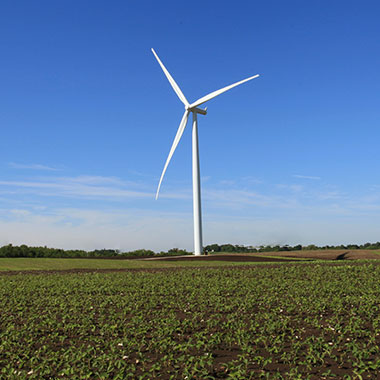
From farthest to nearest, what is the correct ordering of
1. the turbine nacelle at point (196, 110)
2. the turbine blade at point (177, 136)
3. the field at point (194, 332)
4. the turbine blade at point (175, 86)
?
the turbine blade at point (175, 86)
the turbine nacelle at point (196, 110)
the turbine blade at point (177, 136)
the field at point (194, 332)

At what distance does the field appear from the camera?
853cm

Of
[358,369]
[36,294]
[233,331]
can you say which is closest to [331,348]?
[358,369]

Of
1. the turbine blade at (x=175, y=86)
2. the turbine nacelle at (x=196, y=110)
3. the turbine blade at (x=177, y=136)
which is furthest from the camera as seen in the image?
the turbine blade at (x=175, y=86)

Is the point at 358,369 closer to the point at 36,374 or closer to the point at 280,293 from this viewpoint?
the point at 36,374

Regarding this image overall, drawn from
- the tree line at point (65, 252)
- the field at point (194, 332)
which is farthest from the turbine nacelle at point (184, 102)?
the field at point (194, 332)

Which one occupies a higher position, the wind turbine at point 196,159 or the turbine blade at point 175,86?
the turbine blade at point 175,86

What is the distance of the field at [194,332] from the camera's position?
8531 mm

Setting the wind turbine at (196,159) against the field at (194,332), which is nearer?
the field at (194,332)

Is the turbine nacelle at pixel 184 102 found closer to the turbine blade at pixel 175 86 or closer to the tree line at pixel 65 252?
the turbine blade at pixel 175 86

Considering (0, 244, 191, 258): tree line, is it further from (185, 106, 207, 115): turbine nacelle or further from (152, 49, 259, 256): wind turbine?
(185, 106, 207, 115): turbine nacelle

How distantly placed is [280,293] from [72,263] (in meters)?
23.3

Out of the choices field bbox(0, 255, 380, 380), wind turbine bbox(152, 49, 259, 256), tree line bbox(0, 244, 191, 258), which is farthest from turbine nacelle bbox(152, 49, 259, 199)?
field bbox(0, 255, 380, 380)

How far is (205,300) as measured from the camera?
1481 cm

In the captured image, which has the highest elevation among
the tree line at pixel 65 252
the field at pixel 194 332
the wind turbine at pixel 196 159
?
the wind turbine at pixel 196 159
